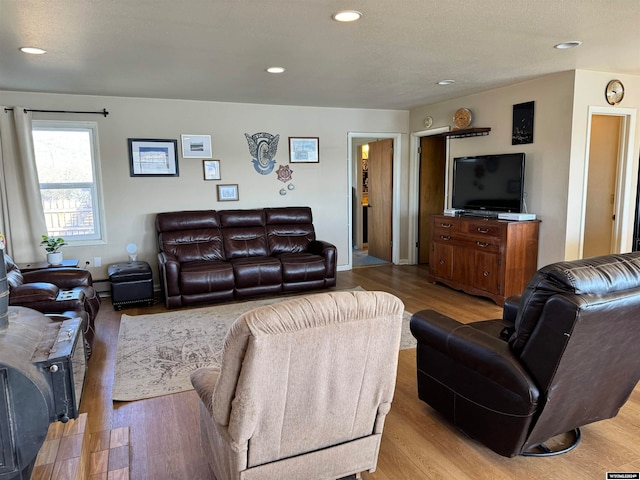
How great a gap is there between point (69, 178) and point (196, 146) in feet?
5.00

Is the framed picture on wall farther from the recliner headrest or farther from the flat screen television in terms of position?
the recliner headrest

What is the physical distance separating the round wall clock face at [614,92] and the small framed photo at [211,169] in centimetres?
447

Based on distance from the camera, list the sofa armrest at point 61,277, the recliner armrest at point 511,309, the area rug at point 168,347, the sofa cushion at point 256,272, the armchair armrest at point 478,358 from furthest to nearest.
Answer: the sofa cushion at point 256,272
the sofa armrest at point 61,277
the area rug at point 168,347
the recliner armrest at point 511,309
the armchair armrest at point 478,358

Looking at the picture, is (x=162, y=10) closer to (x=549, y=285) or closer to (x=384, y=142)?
(x=549, y=285)

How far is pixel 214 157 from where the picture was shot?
559cm

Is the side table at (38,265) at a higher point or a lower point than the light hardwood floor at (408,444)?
higher

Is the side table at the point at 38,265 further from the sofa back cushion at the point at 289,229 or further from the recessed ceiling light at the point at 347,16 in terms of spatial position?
the recessed ceiling light at the point at 347,16

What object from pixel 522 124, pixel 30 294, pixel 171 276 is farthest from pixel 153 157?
pixel 522 124

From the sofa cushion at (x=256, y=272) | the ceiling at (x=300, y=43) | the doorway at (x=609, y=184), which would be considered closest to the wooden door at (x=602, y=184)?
the doorway at (x=609, y=184)

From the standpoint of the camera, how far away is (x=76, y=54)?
328 cm

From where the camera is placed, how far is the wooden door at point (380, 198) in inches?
270

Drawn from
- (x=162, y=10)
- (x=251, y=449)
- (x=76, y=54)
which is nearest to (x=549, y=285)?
(x=251, y=449)

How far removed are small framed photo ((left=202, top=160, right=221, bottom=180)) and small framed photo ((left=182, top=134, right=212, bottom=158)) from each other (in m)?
0.09

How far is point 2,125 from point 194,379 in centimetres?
424
